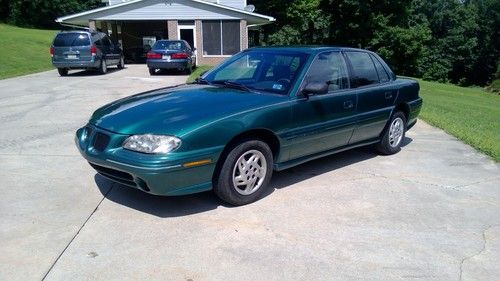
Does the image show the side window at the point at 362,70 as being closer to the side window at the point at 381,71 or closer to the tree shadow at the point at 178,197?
the side window at the point at 381,71

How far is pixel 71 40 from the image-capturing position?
18328 mm

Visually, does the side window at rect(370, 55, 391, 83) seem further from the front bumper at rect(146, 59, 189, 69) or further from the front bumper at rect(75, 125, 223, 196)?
the front bumper at rect(146, 59, 189, 69)

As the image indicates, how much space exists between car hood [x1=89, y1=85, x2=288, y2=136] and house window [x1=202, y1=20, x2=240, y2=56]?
21769 millimetres

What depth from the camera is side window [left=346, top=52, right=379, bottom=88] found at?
5.97m

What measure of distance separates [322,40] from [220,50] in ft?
66.9

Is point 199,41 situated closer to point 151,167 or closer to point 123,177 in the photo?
point 123,177

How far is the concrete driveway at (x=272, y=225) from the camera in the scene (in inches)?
139

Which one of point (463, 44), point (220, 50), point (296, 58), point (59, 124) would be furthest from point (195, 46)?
point (463, 44)

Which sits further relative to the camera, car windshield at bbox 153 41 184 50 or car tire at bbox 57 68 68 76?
car windshield at bbox 153 41 184 50

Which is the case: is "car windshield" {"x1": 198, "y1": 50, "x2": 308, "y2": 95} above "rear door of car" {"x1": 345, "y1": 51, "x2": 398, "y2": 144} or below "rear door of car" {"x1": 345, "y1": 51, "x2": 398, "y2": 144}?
above

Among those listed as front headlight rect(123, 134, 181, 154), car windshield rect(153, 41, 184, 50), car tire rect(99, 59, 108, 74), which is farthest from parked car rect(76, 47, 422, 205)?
car tire rect(99, 59, 108, 74)

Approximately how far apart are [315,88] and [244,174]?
3.93ft

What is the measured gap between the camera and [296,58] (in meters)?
5.42

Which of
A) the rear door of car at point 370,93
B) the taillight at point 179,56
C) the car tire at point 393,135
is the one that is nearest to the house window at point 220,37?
the taillight at point 179,56
